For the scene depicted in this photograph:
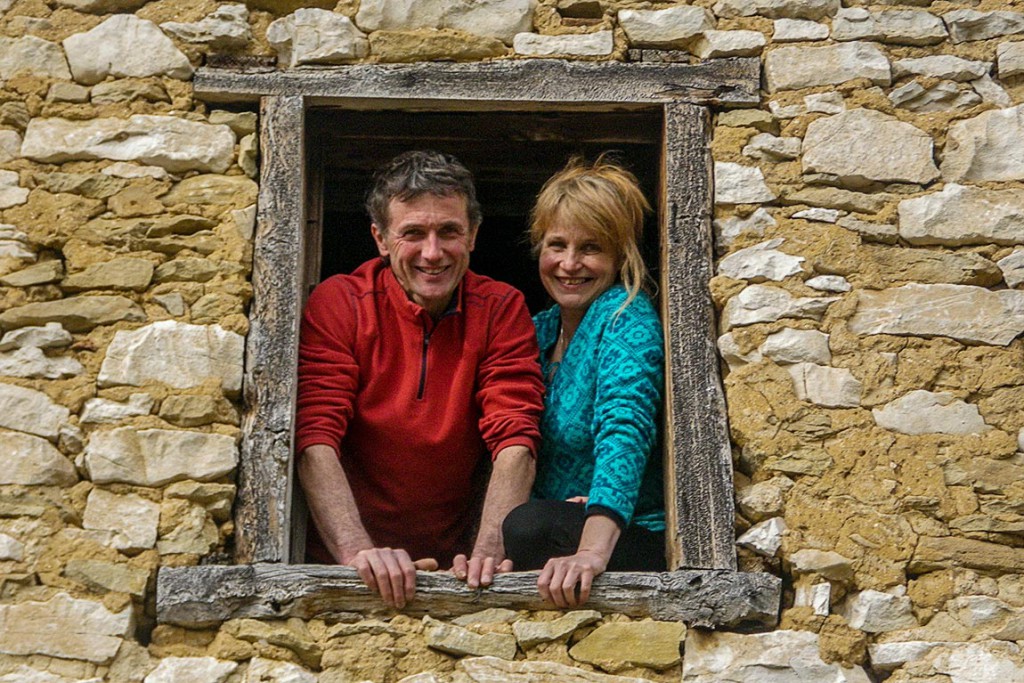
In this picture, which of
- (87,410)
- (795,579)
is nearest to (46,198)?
(87,410)

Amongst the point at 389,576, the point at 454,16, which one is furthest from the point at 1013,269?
the point at 389,576

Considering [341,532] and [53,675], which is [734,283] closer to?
[341,532]

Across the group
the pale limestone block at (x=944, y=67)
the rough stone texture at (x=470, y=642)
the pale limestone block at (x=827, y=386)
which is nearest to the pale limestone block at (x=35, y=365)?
the rough stone texture at (x=470, y=642)

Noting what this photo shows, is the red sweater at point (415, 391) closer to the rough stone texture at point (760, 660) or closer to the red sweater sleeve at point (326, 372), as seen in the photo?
the red sweater sleeve at point (326, 372)

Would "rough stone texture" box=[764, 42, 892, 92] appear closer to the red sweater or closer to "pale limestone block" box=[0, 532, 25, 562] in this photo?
the red sweater

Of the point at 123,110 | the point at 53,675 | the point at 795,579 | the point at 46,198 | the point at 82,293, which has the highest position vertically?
the point at 123,110

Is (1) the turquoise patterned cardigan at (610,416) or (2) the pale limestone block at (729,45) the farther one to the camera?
(2) the pale limestone block at (729,45)

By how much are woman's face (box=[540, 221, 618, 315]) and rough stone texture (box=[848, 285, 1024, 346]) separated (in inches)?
31.5

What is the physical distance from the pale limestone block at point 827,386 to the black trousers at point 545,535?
2.10ft

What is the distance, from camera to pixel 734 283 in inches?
176

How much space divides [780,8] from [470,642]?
6.86 ft

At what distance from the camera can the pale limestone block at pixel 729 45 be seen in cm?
471

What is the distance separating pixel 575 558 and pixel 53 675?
1.33 metres

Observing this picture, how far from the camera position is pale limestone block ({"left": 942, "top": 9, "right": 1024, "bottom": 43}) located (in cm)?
473
